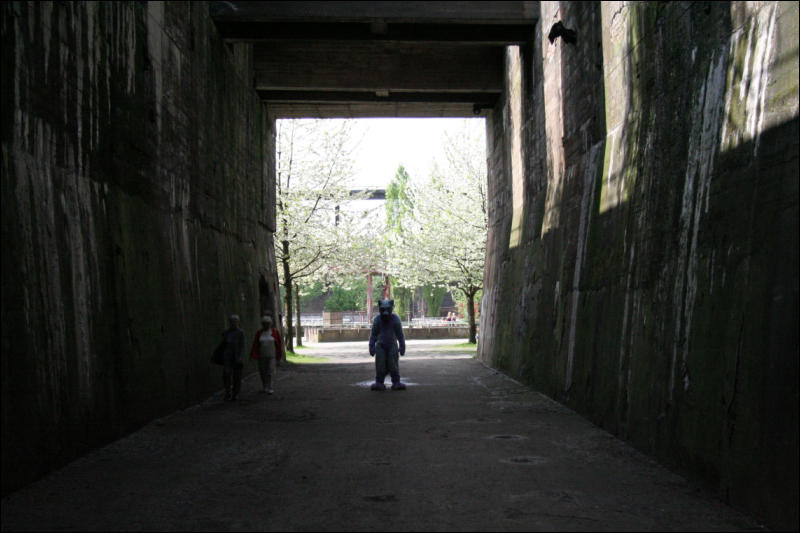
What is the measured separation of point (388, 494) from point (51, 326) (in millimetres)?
3388

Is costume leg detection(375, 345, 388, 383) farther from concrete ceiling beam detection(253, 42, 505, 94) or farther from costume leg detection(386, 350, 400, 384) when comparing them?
concrete ceiling beam detection(253, 42, 505, 94)

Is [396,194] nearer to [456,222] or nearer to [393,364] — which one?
[456,222]

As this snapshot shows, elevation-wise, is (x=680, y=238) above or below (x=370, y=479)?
above

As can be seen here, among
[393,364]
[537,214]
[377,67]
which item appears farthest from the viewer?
[377,67]

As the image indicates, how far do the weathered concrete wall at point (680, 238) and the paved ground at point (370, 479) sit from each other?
44 cm

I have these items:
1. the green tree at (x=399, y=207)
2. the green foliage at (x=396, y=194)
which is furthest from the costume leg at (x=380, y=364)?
the green foliage at (x=396, y=194)

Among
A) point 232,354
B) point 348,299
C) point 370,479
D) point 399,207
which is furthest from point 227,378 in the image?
point 348,299

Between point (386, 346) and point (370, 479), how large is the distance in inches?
300

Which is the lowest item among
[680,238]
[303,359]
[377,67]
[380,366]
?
[303,359]

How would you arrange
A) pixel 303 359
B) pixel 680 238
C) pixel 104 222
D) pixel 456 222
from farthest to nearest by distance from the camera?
pixel 456 222 < pixel 303 359 < pixel 104 222 < pixel 680 238

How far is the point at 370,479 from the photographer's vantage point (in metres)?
6.34

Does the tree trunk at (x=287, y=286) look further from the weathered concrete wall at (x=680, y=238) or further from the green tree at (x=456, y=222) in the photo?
the weathered concrete wall at (x=680, y=238)

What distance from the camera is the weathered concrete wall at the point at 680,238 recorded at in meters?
5.16

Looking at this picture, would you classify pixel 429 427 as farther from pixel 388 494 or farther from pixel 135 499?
pixel 135 499
